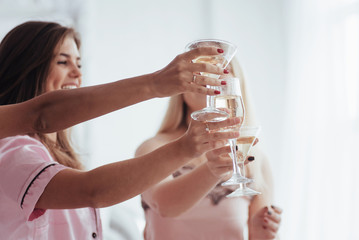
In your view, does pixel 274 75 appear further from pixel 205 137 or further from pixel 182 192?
pixel 205 137

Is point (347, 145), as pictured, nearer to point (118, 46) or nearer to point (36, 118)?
point (118, 46)

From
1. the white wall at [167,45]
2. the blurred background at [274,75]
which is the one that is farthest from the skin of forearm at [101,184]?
the white wall at [167,45]

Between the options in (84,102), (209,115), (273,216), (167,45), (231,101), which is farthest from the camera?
(167,45)

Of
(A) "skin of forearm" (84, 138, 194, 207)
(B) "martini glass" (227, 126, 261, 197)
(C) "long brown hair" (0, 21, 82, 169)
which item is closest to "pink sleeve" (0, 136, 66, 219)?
(A) "skin of forearm" (84, 138, 194, 207)

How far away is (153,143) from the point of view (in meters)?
1.56

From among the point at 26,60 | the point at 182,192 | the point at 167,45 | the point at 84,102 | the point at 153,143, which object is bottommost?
the point at 182,192

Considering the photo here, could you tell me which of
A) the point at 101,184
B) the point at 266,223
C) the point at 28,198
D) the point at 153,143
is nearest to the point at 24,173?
the point at 28,198

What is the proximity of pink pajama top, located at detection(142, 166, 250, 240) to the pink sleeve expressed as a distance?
24.5 inches

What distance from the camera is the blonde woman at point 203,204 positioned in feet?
4.33

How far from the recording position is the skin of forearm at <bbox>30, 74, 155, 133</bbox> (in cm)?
82

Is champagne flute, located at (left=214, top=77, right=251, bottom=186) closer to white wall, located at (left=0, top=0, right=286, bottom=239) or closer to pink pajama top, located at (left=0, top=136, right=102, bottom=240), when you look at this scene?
pink pajama top, located at (left=0, top=136, right=102, bottom=240)

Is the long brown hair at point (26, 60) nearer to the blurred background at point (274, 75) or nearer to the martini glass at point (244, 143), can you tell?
the martini glass at point (244, 143)

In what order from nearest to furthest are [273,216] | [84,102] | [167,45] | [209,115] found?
[84,102] < [209,115] < [273,216] < [167,45]

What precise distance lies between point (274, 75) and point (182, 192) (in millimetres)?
2794
